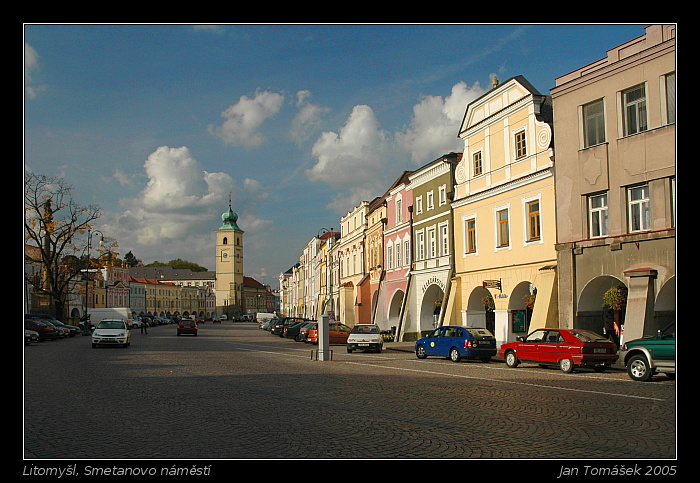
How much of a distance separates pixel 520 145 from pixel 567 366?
13189 millimetres

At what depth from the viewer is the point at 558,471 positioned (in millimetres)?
7172

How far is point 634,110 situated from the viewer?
77.5ft

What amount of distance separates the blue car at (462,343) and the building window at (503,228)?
22.3ft

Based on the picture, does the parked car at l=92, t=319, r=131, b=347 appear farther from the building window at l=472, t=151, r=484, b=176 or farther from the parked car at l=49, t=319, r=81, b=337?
the building window at l=472, t=151, r=484, b=176

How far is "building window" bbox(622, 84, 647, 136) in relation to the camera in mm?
23188

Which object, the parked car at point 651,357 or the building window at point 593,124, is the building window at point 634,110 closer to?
the building window at point 593,124

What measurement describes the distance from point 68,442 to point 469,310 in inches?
1109

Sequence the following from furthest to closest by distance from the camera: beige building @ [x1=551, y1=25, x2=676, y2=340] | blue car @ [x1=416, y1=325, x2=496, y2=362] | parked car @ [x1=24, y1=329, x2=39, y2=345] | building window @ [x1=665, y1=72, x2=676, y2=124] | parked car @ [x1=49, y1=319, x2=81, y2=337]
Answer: parked car @ [x1=49, y1=319, x2=81, y2=337], parked car @ [x1=24, y1=329, x2=39, y2=345], blue car @ [x1=416, y1=325, x2=496, y2=362], beige building @ [x1=551, y1=25, x2=676, y2=340], building window @ [x1=665, y1=72, x2=676, y2=124]

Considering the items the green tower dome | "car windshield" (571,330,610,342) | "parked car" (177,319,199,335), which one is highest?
the green tower dome

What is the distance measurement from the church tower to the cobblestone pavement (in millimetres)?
161092

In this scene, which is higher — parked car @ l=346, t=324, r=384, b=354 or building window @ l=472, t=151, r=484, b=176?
building window @ l=472, t=151, r=484, b=176

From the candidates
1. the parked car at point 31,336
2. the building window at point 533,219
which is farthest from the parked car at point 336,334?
the parked car at point 31,336

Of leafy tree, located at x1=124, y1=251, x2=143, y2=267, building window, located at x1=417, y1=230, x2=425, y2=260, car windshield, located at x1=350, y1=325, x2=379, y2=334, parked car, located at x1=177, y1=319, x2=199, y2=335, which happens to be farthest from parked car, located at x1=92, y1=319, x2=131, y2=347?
leafy tree, located at x1=124, y1=251, x2=143, y2=267

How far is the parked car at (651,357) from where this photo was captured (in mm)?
16984
